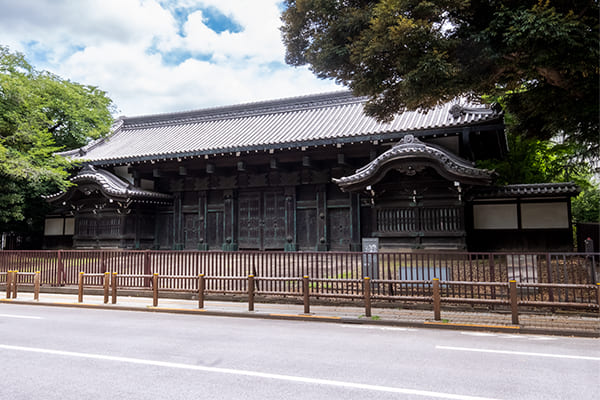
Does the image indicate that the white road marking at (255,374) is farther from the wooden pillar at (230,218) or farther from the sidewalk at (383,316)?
the wooden pillar at (230,218)

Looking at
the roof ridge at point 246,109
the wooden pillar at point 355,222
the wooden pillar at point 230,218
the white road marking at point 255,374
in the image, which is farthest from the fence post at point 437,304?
the roof ridge at point 246,109

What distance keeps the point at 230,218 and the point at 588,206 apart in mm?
22819

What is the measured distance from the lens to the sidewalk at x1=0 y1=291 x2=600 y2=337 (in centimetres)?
766

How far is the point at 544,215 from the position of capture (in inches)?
625

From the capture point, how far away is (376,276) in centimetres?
1020

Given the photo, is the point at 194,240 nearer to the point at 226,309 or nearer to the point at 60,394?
the point at 226,309

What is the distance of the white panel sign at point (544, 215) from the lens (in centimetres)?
1558

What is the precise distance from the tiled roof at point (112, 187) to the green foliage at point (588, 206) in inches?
1005

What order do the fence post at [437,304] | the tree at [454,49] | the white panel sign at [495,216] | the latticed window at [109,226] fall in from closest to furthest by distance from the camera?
the tree at [454,49] < the fence post at [437,304] < the white panel sign at [495,216] < the latticed window at [109,226]

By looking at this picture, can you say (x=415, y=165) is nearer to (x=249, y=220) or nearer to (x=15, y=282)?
(x=249, y=220)

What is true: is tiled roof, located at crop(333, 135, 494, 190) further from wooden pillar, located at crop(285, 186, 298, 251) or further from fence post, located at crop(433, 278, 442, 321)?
fence post, located at crop(433, 278, 442, 321)

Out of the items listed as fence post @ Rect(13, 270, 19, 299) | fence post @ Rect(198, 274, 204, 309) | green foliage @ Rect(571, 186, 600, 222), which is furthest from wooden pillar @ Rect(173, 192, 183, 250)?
green foliage @ Rect(571, 186, 600, 222)

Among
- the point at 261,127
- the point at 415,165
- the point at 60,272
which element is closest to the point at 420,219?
the point at 415,165

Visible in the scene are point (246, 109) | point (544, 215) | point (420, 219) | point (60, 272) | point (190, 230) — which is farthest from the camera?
point (246, 109)
